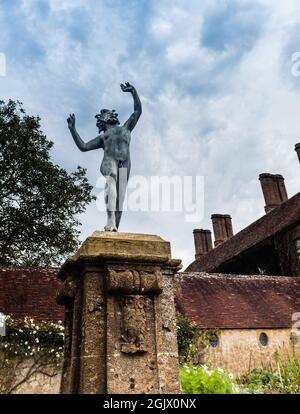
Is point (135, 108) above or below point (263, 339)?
above

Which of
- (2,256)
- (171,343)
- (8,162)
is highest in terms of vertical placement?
(8,162)

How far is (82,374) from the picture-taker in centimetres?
353

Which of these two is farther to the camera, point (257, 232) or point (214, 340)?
point (257, 232)

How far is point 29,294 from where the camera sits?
44.0 feet

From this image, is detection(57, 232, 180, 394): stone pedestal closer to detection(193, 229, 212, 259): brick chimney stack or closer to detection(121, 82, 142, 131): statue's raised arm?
detection(121, 82, 142, 131): statue's raised arm

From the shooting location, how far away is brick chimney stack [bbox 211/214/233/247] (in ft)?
114

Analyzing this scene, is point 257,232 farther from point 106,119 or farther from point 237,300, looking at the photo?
point 106,119

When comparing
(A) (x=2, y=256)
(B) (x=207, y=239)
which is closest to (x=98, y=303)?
(A) (x=2, y=256)

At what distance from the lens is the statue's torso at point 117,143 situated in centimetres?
488

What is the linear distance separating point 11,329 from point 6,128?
435 inches

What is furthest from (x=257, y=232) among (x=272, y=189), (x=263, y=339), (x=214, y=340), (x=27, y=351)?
(x=27, y=351)

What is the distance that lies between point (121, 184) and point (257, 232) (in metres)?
22.9

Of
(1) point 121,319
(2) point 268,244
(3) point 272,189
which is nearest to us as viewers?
(1) point 121,319
